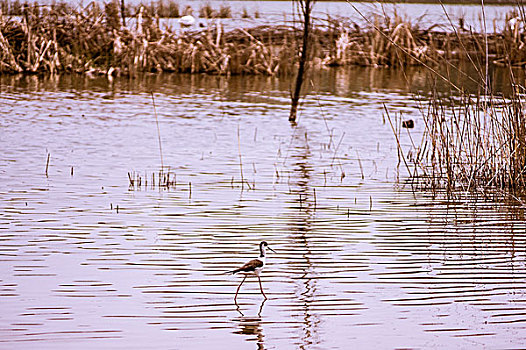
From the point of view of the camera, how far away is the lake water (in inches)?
196

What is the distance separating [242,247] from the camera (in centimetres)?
671

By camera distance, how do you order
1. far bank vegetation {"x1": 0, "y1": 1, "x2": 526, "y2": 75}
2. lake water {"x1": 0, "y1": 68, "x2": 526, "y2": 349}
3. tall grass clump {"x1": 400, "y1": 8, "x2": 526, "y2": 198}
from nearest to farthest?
lake water {"x1": 0, "y1": 68, "x2": 526, "y2": 349}
tall grass clump {"x1": 400, "y1": 8, "x2": 526, "y2": 198}
far bank vegetation {"x1": 0, "y1": 1, "x2": 526, "y2": 75}

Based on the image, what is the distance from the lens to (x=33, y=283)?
5.72m

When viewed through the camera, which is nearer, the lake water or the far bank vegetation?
the lake water

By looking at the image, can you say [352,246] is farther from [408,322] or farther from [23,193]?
[23,193]

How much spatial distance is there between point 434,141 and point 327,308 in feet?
13.9

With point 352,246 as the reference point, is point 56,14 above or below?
above


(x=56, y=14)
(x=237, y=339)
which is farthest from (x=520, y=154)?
(x=56, y=14)

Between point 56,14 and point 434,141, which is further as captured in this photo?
point 56,14

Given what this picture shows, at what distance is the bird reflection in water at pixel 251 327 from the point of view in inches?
190

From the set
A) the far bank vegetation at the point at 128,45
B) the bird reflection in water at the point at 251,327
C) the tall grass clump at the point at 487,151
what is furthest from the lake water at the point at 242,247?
the far bank vegetation at the point at 128,45

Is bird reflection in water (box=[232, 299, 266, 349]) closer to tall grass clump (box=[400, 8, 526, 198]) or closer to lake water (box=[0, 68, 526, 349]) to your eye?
lake water (box=[0, 68, 526, 349])

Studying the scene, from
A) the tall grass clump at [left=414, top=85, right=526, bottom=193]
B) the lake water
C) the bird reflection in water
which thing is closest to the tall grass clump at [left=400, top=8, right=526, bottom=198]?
the tall grass clump at [left=414, top=85, right=526, bottom=193]

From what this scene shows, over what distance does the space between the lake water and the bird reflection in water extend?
1 cm
